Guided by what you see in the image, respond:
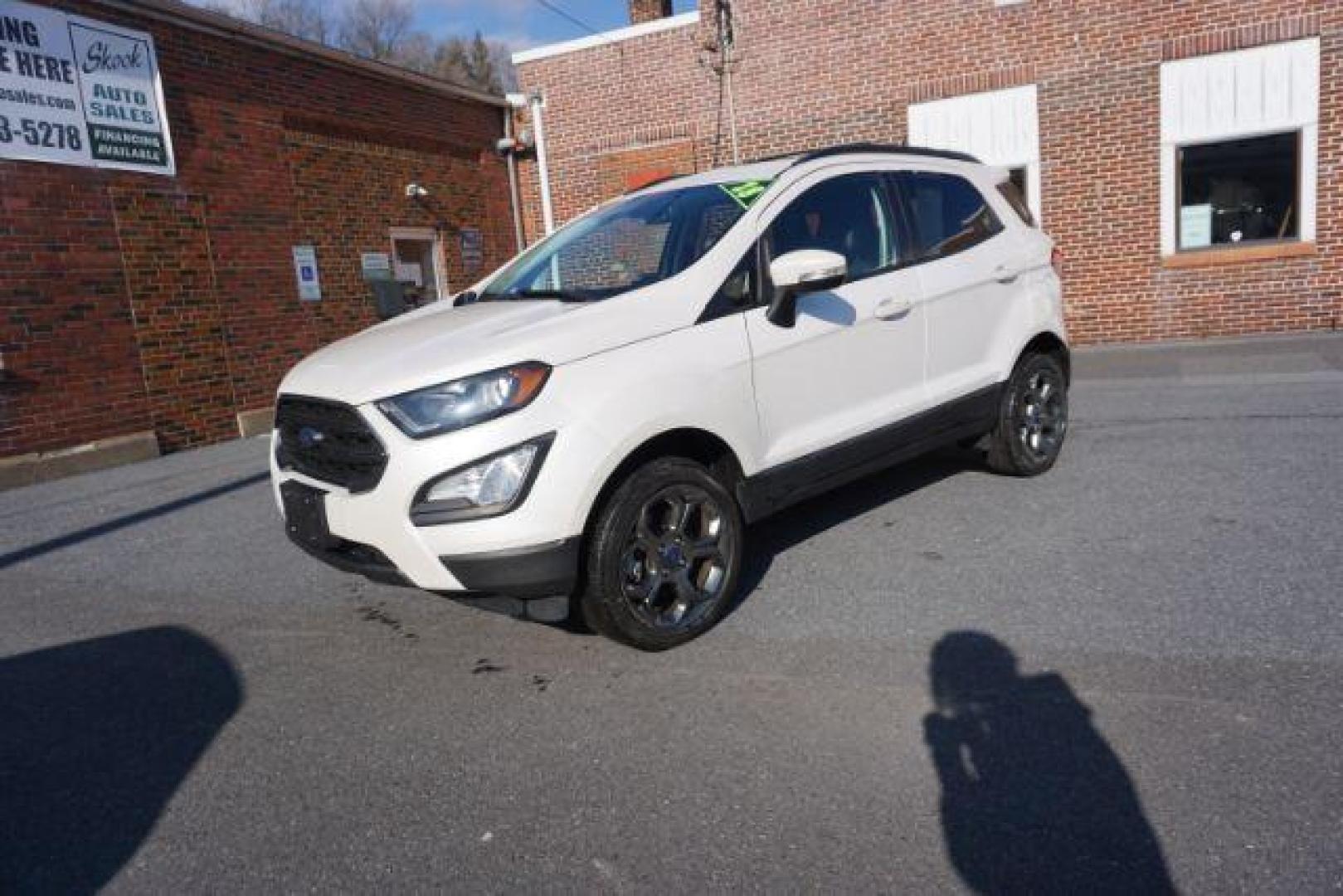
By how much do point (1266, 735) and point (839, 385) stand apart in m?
2.05

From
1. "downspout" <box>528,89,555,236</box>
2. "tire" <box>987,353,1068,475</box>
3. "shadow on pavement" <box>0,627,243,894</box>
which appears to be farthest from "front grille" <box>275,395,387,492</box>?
"downspout" <box>528,89,555,236</box>

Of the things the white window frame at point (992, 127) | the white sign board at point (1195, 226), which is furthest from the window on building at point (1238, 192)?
the white window frame at point (992, 127)

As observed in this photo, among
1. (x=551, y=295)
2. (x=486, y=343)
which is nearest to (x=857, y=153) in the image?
(x=551, y=295)

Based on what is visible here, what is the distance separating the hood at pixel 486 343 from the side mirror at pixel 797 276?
14.9 inches

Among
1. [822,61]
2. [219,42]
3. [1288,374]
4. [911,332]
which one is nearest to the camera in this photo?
[911,332]

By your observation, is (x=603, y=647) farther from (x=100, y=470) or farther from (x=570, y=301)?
(x=100, y=470)

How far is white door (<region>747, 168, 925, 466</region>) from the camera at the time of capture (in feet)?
12.4

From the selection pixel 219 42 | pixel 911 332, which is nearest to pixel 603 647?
pixel 911 332

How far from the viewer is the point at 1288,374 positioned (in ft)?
27.1

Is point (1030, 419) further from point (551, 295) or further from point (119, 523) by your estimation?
point (119, 523)

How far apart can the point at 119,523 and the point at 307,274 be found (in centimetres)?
510

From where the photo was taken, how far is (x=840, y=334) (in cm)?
399

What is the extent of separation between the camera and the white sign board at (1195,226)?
11.2m

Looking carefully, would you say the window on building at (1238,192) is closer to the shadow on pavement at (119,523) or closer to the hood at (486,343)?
the hood at (486,343)
